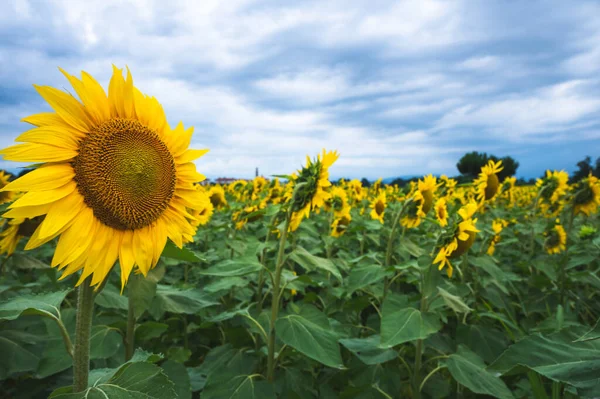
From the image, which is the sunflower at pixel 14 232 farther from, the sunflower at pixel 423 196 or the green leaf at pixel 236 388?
the sunflower at pixel 423 196

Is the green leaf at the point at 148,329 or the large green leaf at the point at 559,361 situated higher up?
the large green leaf at the point at 559,361

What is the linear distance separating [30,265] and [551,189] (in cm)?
684

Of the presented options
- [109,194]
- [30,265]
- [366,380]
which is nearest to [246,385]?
[366,380]

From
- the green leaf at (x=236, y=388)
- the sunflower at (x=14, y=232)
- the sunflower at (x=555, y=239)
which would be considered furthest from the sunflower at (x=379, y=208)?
the sunflower at (x=14, y=232)

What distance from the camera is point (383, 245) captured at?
6.03m

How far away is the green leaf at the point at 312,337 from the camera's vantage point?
208 centimetres

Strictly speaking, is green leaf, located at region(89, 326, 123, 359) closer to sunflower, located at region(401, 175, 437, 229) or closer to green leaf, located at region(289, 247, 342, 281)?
green leaf, located at region(289, 247, 342, 281)

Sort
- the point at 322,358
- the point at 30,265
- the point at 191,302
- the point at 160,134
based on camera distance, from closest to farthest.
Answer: the point at 160,134
the point at 322,358
the point at 191,302
the point at 30,265

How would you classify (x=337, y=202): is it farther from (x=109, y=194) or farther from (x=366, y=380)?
(x=109, y=194)

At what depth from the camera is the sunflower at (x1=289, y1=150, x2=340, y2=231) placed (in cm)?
280

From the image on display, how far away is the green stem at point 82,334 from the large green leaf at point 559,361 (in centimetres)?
150

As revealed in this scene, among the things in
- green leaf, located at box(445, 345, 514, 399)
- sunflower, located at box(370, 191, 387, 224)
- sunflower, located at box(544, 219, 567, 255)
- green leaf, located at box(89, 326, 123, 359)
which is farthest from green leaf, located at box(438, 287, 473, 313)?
sunflower, located at box(544, 219, 567, 255)

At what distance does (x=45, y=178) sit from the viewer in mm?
1323

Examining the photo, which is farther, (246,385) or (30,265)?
(30,265)
